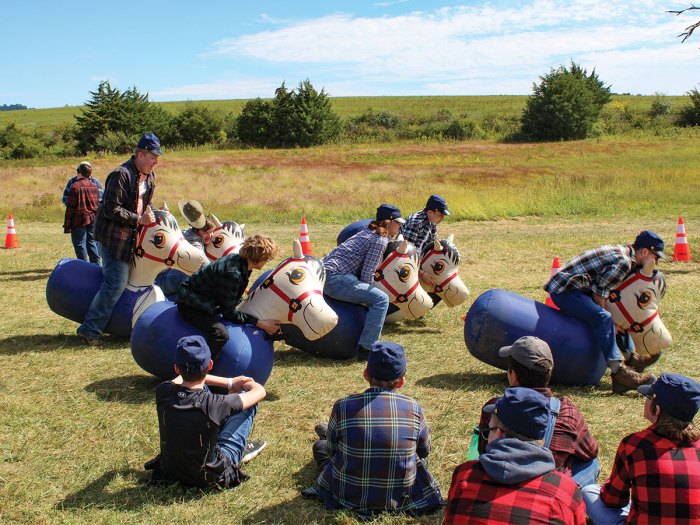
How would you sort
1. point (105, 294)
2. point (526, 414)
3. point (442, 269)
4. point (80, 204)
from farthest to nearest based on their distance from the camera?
point (80, 204) → point (442, 269) → point (105, 294) → point (526, 414)

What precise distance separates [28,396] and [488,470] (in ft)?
16.2

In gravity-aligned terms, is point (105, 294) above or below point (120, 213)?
below

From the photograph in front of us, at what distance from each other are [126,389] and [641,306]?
5039 mm

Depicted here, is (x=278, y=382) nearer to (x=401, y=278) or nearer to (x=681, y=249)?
(x=401, y=278)

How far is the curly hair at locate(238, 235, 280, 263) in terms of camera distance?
232 inches

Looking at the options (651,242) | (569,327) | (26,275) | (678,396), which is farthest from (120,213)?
(26,275)

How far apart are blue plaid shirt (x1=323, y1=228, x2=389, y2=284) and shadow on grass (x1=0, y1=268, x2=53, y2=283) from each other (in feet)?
23.3

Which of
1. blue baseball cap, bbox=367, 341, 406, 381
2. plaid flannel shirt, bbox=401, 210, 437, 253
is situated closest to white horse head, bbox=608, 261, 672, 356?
plaid flannel shirt, bbox=401, 210, 437, 253

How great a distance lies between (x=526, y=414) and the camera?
10.4 ft

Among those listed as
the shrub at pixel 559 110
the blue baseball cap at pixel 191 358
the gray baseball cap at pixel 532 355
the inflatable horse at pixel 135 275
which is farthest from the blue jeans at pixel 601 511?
the shrub at pixel 559 110

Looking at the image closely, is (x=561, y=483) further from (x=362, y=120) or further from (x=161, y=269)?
(x=362, y=120)

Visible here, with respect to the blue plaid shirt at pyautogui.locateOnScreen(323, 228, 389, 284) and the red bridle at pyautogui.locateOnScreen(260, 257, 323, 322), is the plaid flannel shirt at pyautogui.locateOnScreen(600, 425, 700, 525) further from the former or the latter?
the blue plaid shirt at pyautogui.locateOnScreen(323, 228, 389, 284)

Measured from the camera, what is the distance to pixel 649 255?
6.52 meters

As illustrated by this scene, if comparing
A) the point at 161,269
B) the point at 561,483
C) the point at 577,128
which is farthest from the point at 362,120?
the point at 561,483
